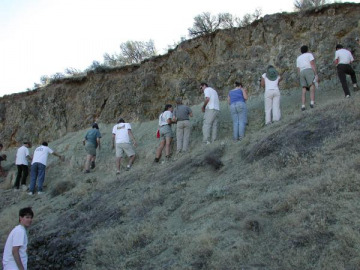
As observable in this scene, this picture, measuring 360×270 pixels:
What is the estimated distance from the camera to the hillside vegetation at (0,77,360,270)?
5.64 meters

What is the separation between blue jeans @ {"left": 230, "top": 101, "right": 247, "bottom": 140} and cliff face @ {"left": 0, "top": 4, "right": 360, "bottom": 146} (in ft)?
11.4

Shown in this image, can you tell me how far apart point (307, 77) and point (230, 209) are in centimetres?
625

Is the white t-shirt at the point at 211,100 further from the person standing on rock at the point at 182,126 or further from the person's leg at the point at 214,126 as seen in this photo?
the person standing on rock at the point at 182,126

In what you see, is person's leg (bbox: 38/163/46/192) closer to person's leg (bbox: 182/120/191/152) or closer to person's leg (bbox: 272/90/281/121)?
person's leg (bbox: 182/120/191/152)

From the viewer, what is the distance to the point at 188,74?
1769cm

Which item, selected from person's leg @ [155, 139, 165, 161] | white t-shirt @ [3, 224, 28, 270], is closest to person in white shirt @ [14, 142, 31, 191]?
person's leg @ [155, 139, 165, 161]

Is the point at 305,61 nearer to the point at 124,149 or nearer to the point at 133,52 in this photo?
the point at 124,149

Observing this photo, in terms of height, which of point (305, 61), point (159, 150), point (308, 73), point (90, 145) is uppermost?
point (305, 61)

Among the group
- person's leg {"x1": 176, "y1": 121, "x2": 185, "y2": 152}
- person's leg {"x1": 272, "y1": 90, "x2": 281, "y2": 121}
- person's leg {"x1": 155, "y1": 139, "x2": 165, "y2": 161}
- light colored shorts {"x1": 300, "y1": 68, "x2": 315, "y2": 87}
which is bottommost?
person's leg {"x1": 155, "y1": 139, "x2": 165, "y2": 161}

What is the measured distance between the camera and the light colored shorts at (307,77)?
1196 cm

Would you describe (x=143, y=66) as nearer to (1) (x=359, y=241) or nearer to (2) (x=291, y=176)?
(2) (x=291, y=176)

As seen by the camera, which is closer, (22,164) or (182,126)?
(182,126)

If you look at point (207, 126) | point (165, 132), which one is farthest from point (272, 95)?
point (165, 132)

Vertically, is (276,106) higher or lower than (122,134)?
higher
